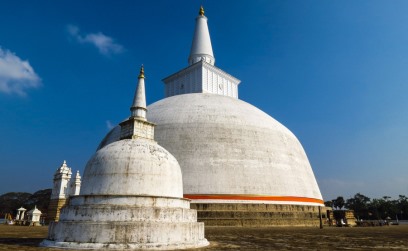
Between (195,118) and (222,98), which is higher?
(222,98)

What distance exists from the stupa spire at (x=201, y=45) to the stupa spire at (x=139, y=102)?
2244 centimetres

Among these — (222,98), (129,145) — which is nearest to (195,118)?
(222,98)

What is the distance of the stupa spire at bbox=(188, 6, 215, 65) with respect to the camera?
39062mm

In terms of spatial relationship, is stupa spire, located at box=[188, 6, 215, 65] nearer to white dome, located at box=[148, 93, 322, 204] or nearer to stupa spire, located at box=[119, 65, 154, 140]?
white dome, located at box=[148, 93, 322, 204]

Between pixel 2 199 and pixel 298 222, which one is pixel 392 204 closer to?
pixel 298 222

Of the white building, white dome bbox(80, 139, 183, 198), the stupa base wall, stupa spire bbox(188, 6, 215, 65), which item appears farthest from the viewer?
stupa spire bbox(188, 6, 215, 65)

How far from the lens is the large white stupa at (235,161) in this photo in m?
24.2

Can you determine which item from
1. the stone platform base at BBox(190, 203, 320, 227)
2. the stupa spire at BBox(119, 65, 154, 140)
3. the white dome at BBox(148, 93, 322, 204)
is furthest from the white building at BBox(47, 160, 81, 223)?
the stupa spire at BBox(119, 65, 154, 140)

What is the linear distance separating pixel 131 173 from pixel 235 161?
47.9 feet

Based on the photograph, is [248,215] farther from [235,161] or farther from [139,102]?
[139,102]

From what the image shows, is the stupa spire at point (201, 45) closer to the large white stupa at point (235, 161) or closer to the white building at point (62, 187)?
the large white stupa at point (235, 161)

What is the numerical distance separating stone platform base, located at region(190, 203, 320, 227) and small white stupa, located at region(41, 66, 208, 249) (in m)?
10.8

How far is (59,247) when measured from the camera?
36.3 ft

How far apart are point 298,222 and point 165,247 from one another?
1791cm
